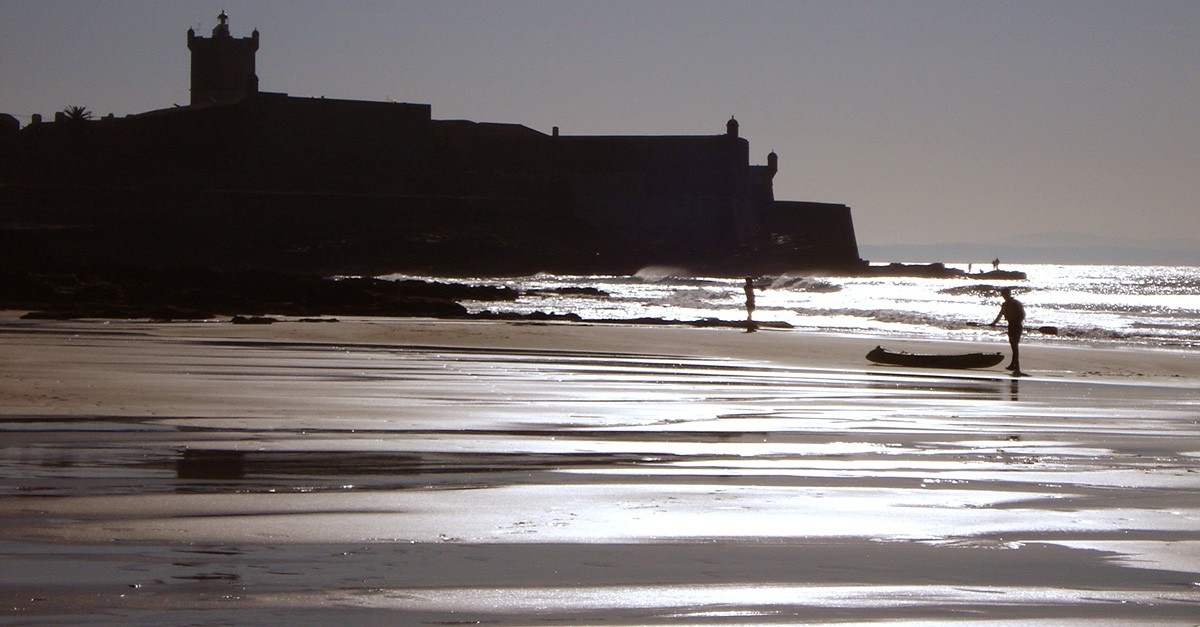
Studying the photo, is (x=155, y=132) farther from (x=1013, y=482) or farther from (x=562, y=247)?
(x=1013, y=482)

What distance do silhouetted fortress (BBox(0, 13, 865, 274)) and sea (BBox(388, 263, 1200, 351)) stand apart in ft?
5.86

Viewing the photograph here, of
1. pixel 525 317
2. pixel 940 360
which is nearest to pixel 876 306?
pixel 525 317

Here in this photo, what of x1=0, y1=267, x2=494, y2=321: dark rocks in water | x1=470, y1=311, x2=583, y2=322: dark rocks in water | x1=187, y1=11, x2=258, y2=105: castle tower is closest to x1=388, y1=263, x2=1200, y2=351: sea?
x1=470, y1=311, x2=583, y2=322: dark rocks in water

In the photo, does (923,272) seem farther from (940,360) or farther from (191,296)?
(940,360)

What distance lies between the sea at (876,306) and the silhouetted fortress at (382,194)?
179 cm

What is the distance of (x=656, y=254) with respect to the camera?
60.9 metres

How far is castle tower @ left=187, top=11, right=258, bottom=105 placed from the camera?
6750 cm

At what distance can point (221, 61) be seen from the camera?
67.6 meters

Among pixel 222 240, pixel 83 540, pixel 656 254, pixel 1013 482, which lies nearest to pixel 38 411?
pixel 83 540

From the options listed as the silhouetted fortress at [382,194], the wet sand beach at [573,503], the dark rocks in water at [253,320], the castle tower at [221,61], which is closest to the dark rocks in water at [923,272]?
the silhouetted fortress at [382,194]

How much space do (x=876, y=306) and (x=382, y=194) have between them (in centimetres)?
2716

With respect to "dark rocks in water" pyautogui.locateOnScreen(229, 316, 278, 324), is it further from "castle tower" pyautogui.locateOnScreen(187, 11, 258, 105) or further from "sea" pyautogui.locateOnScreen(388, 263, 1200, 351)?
"castle tower" pyautogui.locateOnScreen(187, 11, 258, 105)

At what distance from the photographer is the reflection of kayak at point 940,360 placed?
47.1ft

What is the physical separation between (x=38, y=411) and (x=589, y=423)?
2.91 meters
